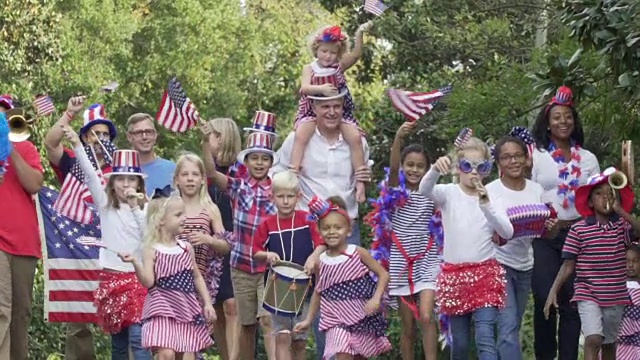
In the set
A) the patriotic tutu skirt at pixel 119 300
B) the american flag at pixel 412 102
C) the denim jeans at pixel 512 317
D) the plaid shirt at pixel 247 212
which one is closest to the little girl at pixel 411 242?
the american flag at pixel 412 102

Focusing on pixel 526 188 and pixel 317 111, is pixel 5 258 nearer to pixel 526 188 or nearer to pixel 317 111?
pixel 317 111

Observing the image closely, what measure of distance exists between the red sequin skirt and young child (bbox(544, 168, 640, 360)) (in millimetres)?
704

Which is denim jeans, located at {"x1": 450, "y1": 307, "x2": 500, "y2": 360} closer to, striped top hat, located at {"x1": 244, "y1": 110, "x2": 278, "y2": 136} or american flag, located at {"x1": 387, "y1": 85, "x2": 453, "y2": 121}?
american flag, located at {"x1": 387, "y1": 85, "x2": 453, "y2": 121}

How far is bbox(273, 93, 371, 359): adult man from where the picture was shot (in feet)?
39.1

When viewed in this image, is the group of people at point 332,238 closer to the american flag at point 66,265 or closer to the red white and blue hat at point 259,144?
the red white and blue hat at point 259,144

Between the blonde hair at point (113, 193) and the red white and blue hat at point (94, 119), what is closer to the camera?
the blonde hair at point (113, 193)

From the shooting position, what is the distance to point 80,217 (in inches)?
492

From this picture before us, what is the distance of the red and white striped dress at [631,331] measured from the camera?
42.4 feet

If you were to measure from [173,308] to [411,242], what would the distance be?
224 centimetres

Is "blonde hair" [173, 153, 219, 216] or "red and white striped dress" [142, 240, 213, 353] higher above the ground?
"blonde hair" [173, 153, 219, 216]

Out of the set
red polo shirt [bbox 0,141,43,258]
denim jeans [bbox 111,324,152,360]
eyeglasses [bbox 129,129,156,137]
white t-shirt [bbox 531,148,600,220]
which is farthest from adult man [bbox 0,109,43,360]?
white t-shirt [bbox 531,148,600,220]

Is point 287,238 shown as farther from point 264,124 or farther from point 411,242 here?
point 264,124

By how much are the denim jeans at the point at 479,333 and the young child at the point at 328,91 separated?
50.1 inches

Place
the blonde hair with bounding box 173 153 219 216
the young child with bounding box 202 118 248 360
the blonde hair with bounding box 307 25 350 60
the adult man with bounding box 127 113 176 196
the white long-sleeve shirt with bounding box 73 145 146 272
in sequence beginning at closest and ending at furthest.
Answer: the white long-sleeve shirt with bounding box 73 145 146 272, the blonde hair with bounding box 173 153 219 216, the blonde hair with bounding box 307 25 350 60, the adult man with bounding box 127 113 176 196, the young child with bounding box 202 118 248 360
